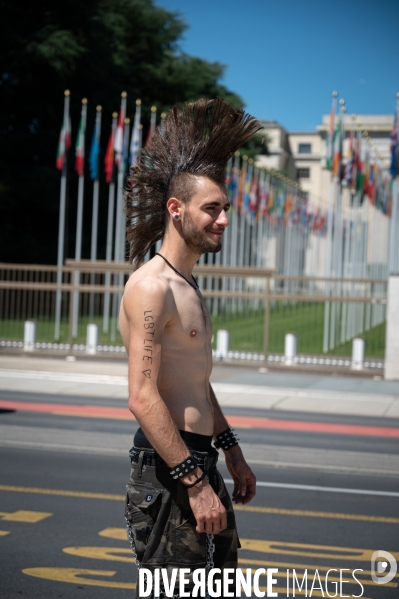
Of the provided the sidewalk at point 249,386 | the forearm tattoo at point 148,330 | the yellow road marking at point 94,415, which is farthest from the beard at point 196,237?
the sidewalk at point 249,386

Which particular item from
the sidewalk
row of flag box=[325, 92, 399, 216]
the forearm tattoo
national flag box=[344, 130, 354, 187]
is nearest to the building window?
row of flag box=[325, 92, 399, 216]

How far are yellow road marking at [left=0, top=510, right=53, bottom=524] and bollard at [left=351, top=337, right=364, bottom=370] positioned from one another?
14060 mm

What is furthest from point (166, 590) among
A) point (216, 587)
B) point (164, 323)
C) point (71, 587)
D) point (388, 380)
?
point (388, 380)

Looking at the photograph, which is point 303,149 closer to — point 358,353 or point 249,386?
A: point 358,353

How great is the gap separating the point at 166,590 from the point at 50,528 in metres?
3.76

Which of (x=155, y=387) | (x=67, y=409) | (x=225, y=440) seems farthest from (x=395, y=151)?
(x=155, y=387)

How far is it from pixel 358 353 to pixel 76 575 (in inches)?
611

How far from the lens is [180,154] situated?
3.23 meters

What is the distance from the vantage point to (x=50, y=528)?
6438mm

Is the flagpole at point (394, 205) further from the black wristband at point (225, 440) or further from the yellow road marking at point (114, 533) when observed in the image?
the black wristband at point (225, 440)

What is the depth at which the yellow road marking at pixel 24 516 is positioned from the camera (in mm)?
6664

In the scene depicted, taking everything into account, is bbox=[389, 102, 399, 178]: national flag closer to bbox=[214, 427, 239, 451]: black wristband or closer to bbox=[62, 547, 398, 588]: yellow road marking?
bbox=[62, 547, 398, 588]: yellow road marking

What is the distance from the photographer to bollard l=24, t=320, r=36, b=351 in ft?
71.7

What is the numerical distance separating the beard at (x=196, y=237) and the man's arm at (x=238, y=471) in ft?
2.11
